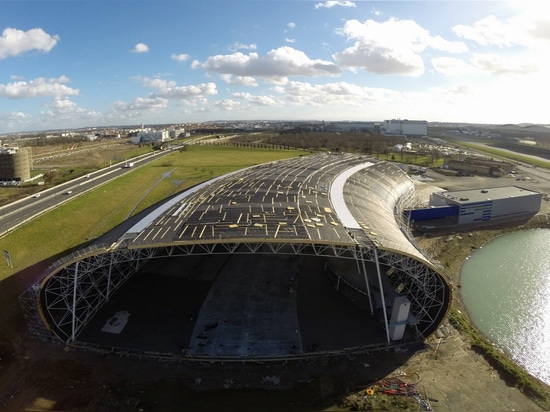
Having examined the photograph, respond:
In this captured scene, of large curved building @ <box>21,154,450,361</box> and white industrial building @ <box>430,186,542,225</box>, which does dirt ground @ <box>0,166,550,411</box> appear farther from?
white industrial building @ <box>430,186,542,225</box>

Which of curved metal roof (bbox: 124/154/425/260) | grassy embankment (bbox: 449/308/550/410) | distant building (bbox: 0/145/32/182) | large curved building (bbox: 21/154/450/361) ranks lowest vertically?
grassy embankment (bbox: 449/308/550/410)

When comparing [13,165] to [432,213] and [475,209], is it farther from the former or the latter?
[475,209]

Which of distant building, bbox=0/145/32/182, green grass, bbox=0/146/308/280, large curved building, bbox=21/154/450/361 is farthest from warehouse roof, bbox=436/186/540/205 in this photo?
distant building, bbox=0/145/32/182

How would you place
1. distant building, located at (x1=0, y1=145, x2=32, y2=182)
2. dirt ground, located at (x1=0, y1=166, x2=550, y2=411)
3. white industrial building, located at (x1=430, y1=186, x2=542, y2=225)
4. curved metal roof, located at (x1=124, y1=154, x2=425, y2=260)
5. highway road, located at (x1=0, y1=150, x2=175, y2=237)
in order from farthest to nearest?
distant building, located at (x1=0, y1=145, x2=32, y2=182)
white industrial building, located at (x1=430, y1=186, x2=542, y2=225)
highway road, located at (x1=0, y1=150, x2=175, y2=237)
curved metal roof, located at (x1=124, y1=154, x2=425, y2=260)
dirt ground, located at (x1=0, y1=166, x2=550, y2=411)

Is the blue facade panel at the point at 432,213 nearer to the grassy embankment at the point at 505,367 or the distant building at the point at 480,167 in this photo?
the grassy embankment at the point at 505,367

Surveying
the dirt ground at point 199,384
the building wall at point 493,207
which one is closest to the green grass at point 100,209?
the dirt ground at point 199,384


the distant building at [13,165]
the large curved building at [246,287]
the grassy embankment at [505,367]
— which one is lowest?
the grassy embankment at [505,367]

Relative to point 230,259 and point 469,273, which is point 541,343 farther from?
point 230,259
